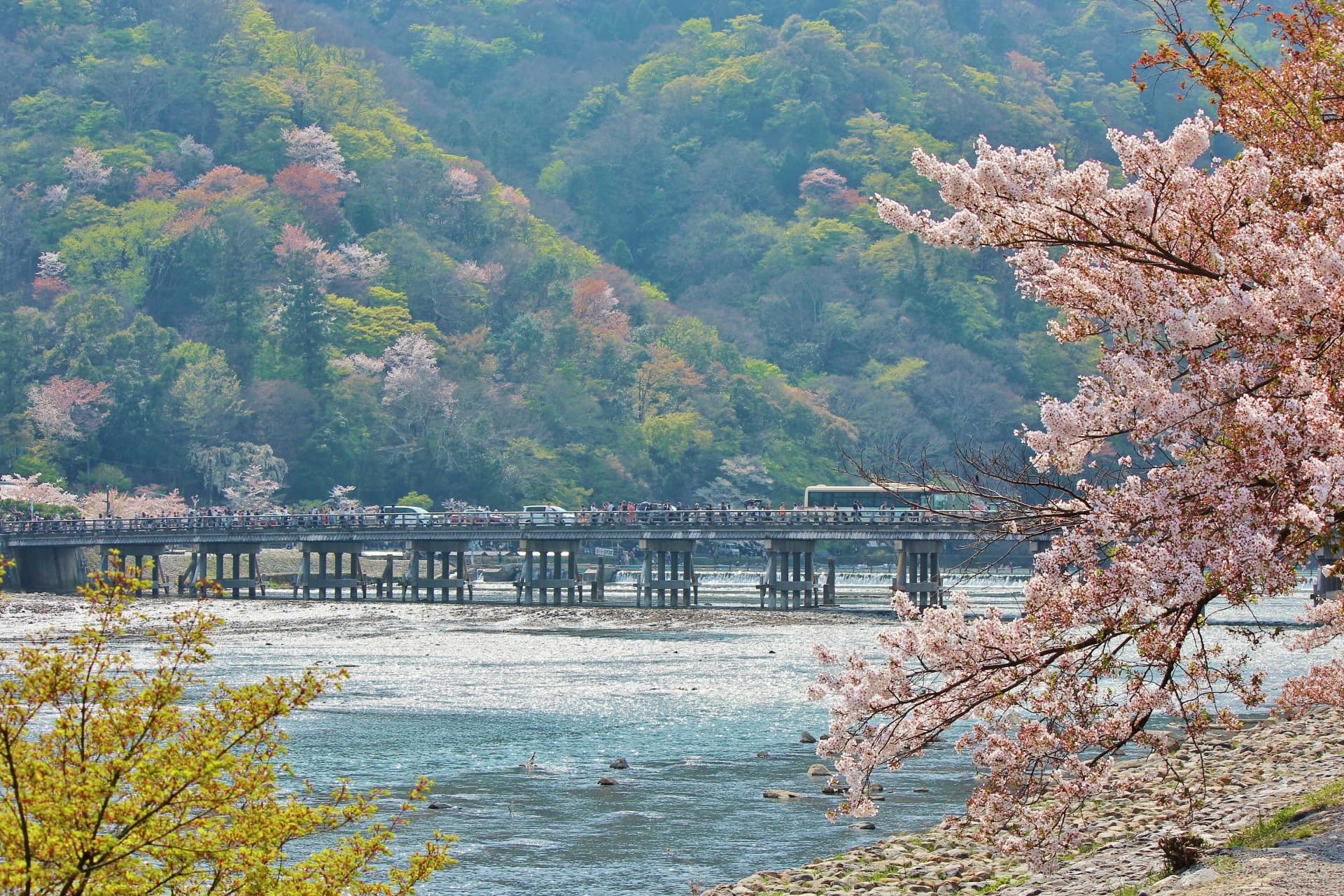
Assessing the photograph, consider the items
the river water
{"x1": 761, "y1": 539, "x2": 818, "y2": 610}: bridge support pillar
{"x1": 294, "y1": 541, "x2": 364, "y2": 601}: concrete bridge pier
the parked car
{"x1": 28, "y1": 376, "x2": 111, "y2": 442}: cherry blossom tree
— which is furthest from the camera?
{"x1": 28, "y1": 376, "x2": 111, "y2": 442}: cherry blossom tree

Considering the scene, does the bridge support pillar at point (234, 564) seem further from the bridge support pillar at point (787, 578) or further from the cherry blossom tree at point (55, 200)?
the cherry blossom tree at point (55, 200)

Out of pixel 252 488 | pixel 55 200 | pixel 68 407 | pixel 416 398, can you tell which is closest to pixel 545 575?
pixel 252 488

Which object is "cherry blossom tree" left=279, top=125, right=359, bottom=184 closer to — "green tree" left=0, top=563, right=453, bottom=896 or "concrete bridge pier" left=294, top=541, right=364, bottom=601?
"concrete bridge pier" left=294, top=541, right=364, bottom=601

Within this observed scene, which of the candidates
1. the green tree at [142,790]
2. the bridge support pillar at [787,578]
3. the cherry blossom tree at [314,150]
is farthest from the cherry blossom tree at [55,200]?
the green tree at [142,790]

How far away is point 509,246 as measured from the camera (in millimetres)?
108688

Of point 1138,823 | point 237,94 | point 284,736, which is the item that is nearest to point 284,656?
point 1138,823

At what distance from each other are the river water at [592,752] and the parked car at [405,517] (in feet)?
71.5

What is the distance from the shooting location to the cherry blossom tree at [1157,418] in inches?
317

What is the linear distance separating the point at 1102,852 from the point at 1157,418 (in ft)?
24.2

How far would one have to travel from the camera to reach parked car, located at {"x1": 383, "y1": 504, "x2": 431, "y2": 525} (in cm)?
6362

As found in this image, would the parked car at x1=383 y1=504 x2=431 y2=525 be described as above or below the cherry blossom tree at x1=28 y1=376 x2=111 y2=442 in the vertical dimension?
below

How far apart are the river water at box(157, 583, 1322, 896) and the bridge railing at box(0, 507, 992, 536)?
1362cm

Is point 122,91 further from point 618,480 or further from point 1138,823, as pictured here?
point 1138,823

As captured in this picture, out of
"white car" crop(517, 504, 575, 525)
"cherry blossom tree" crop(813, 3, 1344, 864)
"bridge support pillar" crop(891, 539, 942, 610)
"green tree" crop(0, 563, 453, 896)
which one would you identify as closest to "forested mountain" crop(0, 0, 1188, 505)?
"white car" crop(517, 504, 575, 525)
